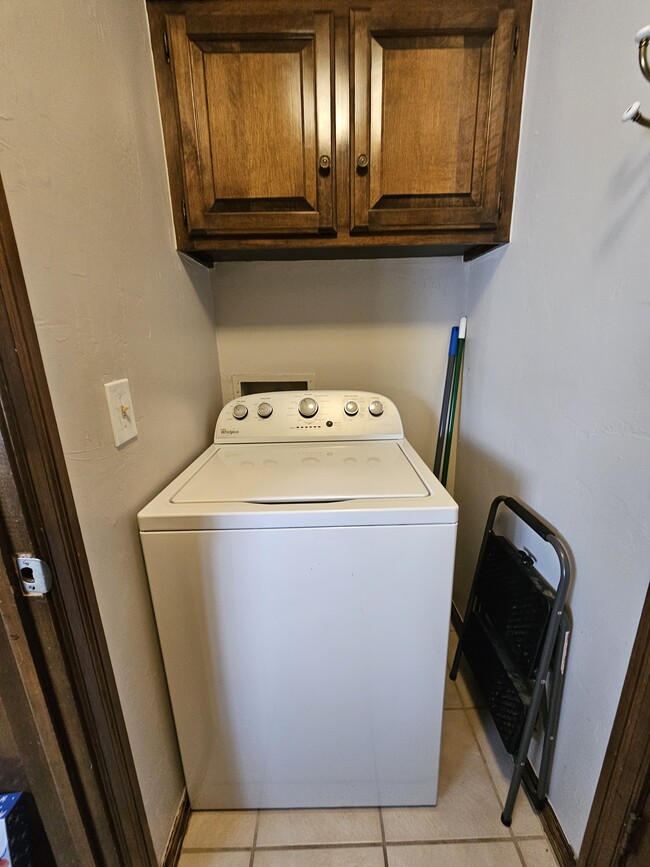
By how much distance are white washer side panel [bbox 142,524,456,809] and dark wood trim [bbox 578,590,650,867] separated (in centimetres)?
35

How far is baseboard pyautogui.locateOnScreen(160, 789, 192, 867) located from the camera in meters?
0.98

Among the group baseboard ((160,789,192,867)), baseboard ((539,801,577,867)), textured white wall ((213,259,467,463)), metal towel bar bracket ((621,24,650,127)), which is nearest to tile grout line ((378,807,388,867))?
baseboard ((539,801,577,867))

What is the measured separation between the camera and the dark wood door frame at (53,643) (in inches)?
22.1

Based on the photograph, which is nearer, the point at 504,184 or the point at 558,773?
the point at 558,773

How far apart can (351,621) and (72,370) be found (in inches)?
31.3

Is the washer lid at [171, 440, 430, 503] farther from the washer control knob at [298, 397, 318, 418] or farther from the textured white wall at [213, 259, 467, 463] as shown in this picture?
the textured white wall at [213, 259, 467, 463]

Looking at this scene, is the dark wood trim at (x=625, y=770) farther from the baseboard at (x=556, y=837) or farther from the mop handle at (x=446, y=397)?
the mop handle at (x=446, y=397)

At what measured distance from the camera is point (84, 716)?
2.32 ft

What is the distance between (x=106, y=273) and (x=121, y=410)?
11.3 inches

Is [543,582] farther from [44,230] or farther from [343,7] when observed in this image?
[343,7]

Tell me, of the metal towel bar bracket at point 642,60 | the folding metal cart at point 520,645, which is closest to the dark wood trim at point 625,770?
the folding metal cart at point 520,645

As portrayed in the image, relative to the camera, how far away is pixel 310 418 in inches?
54.7

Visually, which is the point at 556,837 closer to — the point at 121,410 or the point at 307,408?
the point at 307,408

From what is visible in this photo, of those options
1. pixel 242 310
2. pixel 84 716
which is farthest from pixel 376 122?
pixel 84 716
